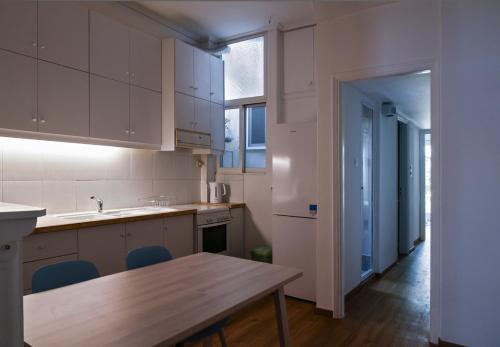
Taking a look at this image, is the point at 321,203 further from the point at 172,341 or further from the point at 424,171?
the point at 424,171

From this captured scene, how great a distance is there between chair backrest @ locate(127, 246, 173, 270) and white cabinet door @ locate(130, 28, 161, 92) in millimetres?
1931

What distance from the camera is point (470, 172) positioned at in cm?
235

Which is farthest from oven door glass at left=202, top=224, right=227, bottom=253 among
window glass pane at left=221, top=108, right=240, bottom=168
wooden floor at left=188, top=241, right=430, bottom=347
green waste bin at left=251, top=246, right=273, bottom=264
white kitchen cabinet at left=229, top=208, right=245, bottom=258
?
window glass pane at left=221, top=108, right=240, bottom=168

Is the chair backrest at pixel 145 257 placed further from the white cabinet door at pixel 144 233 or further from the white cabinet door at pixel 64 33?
the white cabinet door at pixel 64 33

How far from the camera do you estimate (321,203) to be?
3.04m

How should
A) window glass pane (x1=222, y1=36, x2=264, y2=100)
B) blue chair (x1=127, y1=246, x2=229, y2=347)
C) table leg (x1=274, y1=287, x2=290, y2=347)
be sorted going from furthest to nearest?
window glass pane (x1=222, y1=36, x2=264, y2=100) < blue chair (x1=127, y1=246, x2=229, y2=347) < table leg (x1=274, y1=287, x2=290, y2=347)

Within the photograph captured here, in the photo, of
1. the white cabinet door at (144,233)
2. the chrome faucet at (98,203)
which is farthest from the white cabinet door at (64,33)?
the white cabinet door at (144,233)

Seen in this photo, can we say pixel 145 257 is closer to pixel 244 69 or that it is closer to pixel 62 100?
pixel 62 100

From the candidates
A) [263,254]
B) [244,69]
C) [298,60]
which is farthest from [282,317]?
[244,69]

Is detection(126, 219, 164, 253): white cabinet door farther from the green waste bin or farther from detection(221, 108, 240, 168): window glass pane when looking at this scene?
detection(221, 108, 240, 168): window glass pane

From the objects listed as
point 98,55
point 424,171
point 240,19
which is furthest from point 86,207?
point 424,171

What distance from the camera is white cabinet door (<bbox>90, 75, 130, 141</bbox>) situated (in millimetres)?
2949

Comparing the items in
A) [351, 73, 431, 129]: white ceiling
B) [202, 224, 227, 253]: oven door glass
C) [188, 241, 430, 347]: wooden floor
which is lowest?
[188, 241, 430, 347]: wooden floor

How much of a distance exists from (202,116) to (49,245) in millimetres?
2248
